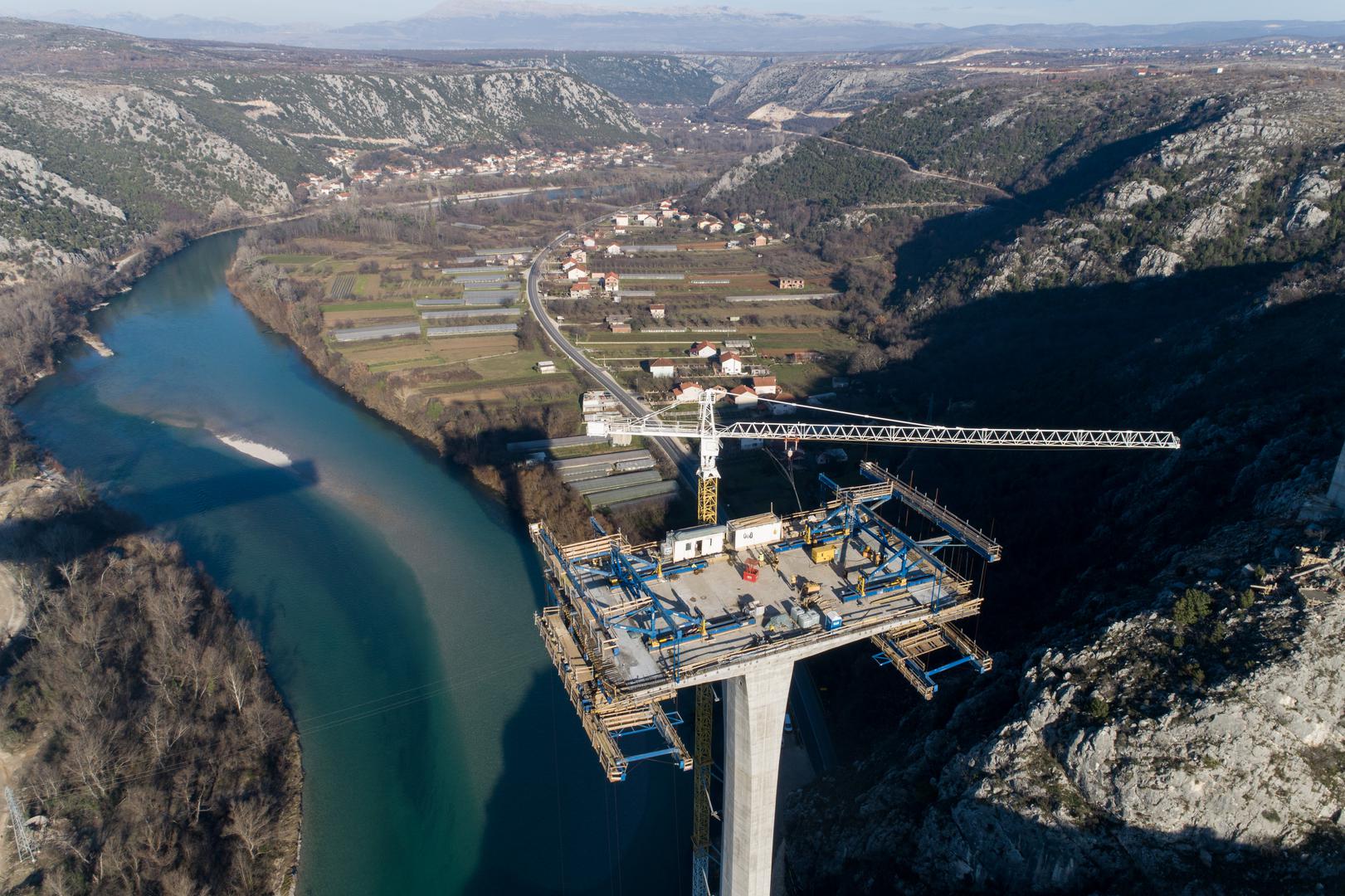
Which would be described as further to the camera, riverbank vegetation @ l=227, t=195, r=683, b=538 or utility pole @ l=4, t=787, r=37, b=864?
riverbank vegetation @ l=227, t=195, r=683, b=538

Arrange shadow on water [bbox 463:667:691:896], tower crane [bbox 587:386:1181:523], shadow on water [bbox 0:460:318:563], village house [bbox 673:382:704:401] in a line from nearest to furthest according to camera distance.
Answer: tower crane [bbox 587:386:1181:523] → shadow on water [bbox 463:667:691:896] → shadow on water [bbox 0:460:318:563] → village house [bbox 673:382:704:401]

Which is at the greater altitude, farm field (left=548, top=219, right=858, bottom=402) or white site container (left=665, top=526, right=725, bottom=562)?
white site container (left=665, top=526, right=725, bottom=562)

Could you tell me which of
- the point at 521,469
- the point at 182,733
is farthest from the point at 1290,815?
the point at 521,469

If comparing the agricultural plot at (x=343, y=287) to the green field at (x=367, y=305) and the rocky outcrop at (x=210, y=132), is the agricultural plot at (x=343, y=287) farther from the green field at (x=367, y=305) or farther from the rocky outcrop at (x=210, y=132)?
the rocky outcrop at (x=210, y=132)

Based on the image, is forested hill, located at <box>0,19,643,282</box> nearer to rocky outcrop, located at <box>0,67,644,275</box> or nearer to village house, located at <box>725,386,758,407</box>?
rocky outcrop, located at <box>0,67,644,275</box>

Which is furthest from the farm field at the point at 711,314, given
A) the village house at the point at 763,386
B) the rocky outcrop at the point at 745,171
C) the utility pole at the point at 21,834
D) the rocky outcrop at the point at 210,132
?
the rocky outcrop at the point at 210,132

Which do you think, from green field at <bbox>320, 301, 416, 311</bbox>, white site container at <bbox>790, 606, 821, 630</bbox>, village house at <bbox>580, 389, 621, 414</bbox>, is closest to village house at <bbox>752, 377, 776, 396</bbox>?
village house at <bbox>580, 389, 621, 414</bbox>
